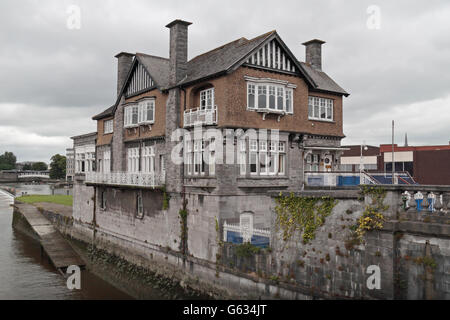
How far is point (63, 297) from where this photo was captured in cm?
2202

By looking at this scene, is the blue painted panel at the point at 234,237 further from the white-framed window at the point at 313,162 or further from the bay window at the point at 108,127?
the bay window at the point at 108,127

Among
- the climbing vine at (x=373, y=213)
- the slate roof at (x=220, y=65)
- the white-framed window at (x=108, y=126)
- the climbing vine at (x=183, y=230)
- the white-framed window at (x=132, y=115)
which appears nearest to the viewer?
the climbing vine at (x=373, y=213)

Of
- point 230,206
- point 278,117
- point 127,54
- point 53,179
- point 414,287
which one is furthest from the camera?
point 53,179

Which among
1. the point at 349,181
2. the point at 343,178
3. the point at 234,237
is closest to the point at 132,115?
the point at 234,237

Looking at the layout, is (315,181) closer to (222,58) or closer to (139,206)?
(222,58)

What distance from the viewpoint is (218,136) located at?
65.5 ft

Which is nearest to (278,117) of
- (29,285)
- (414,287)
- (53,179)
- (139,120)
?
(139,120)

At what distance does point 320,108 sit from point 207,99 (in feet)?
26.2

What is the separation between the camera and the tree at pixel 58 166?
144250mm

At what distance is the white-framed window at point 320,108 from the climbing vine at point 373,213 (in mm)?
12088

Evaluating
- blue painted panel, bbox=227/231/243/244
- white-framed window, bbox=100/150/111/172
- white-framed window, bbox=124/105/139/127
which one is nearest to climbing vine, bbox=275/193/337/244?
Answer: blue painted panel, bbox=227/231/243/244

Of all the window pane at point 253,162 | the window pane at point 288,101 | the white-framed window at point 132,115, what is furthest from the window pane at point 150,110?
the window pane at point 288,101

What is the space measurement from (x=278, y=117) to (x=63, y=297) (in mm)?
15456

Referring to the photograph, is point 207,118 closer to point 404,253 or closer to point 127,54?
point 404,253
